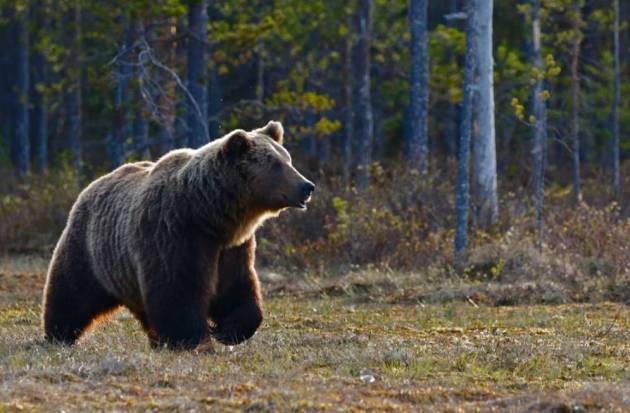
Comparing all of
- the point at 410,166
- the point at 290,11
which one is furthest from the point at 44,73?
the point at 410,166

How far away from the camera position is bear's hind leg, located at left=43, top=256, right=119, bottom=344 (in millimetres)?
9992

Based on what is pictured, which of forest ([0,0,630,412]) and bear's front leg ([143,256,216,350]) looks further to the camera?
bear's front leg ([143,256,216,350])

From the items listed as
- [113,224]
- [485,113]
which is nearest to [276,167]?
[113,224]

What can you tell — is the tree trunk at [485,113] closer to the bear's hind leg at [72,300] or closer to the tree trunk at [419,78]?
the tree trunk at [419,78]

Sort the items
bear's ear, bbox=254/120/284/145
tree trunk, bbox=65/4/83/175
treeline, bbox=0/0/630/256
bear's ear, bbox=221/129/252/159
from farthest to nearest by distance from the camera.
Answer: tree trunk, bbox=65/4/83/175
treeline, bbox=0/0/630/256
bear's ear, bbox=254/120/284/145
bear's ear, bbox=221/129/252/159

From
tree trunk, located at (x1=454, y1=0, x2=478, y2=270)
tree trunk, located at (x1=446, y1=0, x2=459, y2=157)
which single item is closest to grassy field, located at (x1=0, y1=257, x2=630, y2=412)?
tree trunk, located at (x1=454, y1=0, x2=478, y2=270)

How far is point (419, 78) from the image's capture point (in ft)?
78.9

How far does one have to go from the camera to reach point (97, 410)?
696cm

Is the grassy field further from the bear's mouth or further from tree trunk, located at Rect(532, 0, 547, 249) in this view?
tree trunk, located at Rect(532, 0, 547, 249)

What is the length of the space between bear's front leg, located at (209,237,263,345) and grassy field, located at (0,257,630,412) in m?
0.16

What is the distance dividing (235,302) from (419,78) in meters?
15.2

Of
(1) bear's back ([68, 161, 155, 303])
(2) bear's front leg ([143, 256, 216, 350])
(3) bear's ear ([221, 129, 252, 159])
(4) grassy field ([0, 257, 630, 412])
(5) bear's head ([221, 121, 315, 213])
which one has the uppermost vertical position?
(3) bear's ear ([221, 129, 252, 159])

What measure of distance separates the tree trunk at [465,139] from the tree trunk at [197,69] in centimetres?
549

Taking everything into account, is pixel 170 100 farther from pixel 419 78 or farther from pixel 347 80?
pixel 347 80
